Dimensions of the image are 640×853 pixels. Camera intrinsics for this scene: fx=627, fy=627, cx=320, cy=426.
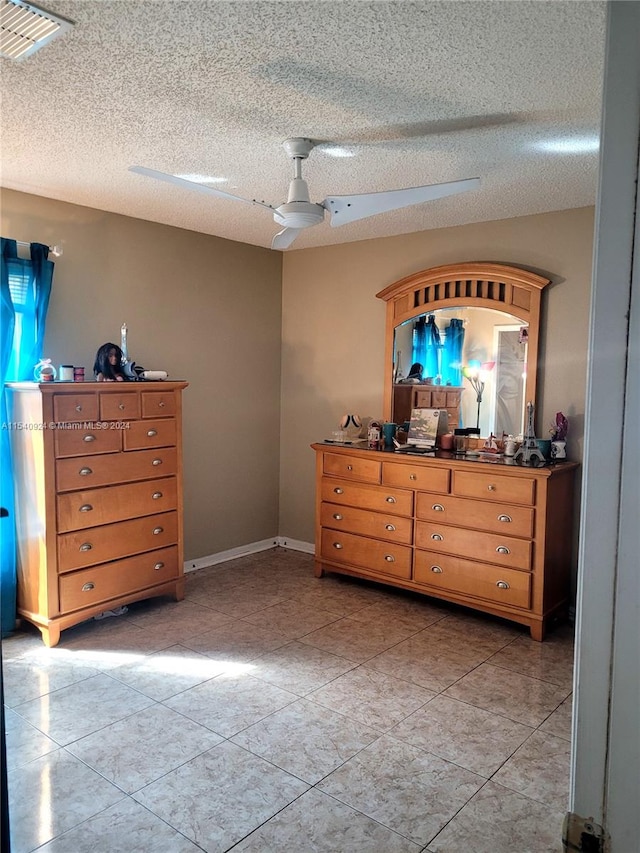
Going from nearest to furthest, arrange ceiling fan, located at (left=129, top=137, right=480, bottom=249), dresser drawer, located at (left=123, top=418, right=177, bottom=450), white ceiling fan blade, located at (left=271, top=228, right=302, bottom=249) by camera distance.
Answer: ceiling fan, located at (left=129, top=137, right=480, bottom=249)
white ceiling fan blade, located at (left=271, top=228, right=302, bottom=249)
dresser drawer, located at (left=123, top=418, right=177, bottom=450)

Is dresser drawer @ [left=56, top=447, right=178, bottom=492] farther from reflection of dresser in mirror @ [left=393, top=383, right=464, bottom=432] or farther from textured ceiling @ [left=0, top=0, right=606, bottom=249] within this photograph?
reflection of dresser in mirror @ [left=393, top=383, right=464, bottom=432]

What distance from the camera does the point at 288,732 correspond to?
104 inches

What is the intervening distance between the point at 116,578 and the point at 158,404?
1.07 m

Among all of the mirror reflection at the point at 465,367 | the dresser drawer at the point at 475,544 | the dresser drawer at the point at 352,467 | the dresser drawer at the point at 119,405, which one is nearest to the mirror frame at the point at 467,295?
the mirror reflection at the point at 465,367

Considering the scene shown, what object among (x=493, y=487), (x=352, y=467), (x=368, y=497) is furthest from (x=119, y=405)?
(x=493, y=487)

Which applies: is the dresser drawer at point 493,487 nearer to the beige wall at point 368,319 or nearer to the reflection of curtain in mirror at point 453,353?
the beige wall at point 368,319

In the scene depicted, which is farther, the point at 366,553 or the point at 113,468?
the point at 366,553

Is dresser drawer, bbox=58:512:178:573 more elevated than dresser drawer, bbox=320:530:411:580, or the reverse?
dresser drawer, bbox=58:512:178:573

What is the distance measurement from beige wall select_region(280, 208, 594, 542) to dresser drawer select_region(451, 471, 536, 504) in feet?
1.69

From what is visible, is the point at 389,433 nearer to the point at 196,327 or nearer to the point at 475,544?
the point at 475,544

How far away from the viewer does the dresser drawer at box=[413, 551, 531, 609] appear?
12.0ft

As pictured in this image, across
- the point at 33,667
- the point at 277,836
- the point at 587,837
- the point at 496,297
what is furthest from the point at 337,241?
the point at 587,837

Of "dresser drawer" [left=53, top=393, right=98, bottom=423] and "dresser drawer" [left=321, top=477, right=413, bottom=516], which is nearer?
"dresser drawer" [left=53, top=393, right=98, bottom=423]

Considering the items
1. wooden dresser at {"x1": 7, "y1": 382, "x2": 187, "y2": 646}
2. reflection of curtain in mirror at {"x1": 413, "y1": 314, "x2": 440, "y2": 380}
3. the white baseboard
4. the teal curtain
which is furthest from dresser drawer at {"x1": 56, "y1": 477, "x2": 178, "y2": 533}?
reflection of curtain in mirror at {"x1": 413, "y1": 314, "x2": 440, "y2": 380}
